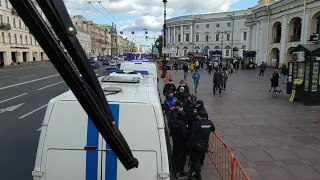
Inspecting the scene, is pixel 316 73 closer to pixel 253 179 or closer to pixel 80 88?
pixel 253 179

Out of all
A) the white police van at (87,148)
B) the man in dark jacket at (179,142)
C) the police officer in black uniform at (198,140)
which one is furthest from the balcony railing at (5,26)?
the white police van at (87,148)

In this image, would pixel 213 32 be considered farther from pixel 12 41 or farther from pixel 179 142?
pixel 179 142

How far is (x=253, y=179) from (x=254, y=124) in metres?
4.33

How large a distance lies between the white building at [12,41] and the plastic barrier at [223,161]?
47.6 metres

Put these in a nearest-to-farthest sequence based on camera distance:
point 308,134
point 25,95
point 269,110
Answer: point 308,134, point 269,110, point 25,95

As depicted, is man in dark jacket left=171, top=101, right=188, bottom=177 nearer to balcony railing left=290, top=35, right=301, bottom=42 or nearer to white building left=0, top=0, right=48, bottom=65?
balcony railing left=290, top=35, right=301, bottom=42

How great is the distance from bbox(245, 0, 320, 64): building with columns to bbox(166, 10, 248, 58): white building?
49.8 metres

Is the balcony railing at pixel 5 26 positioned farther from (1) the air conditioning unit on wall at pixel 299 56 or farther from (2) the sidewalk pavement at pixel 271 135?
(1) the air conditioning unit on wall at pixel 299 56

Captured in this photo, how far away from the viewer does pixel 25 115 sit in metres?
10.1

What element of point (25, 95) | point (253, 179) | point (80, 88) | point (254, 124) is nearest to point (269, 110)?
point (254, 124)

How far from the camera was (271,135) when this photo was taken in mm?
8000

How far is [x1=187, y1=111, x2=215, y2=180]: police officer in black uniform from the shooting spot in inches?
197

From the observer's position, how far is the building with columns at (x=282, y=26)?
32219 mm

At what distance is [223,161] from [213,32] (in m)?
100
